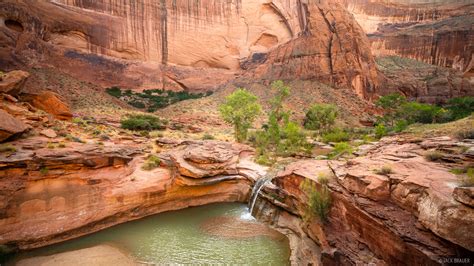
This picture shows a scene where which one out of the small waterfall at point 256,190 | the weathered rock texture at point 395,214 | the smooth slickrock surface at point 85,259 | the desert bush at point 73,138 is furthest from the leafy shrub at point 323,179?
the desert bush at point 73,138

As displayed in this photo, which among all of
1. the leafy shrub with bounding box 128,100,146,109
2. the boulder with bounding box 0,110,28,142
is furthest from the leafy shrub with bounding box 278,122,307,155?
the leafy shrub with bounding box 128,100,146,109

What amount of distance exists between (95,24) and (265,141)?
3282cm

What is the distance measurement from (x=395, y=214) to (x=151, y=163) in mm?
10742

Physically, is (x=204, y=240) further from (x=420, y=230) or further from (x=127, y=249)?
(x=420, y=230)

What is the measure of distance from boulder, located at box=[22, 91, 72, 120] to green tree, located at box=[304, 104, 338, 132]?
2564 cm

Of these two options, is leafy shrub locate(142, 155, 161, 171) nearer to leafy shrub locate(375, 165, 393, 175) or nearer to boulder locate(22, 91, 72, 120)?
boulder locate(22, 91, 72, 120)

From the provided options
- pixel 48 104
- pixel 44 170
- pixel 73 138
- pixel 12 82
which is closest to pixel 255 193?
pixel 44 170

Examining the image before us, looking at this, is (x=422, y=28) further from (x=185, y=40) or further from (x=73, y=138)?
(x=73, y=138)

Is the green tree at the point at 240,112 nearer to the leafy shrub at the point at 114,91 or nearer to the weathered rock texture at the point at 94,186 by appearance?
the weathered rock texture at the point at 94,186

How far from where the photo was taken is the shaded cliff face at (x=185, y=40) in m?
32.6

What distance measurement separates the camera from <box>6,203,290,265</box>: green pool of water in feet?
28.4

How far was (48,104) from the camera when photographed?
54.8 ft

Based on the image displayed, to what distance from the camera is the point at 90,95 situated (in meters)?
31.9

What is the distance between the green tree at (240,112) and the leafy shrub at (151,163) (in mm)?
9273
